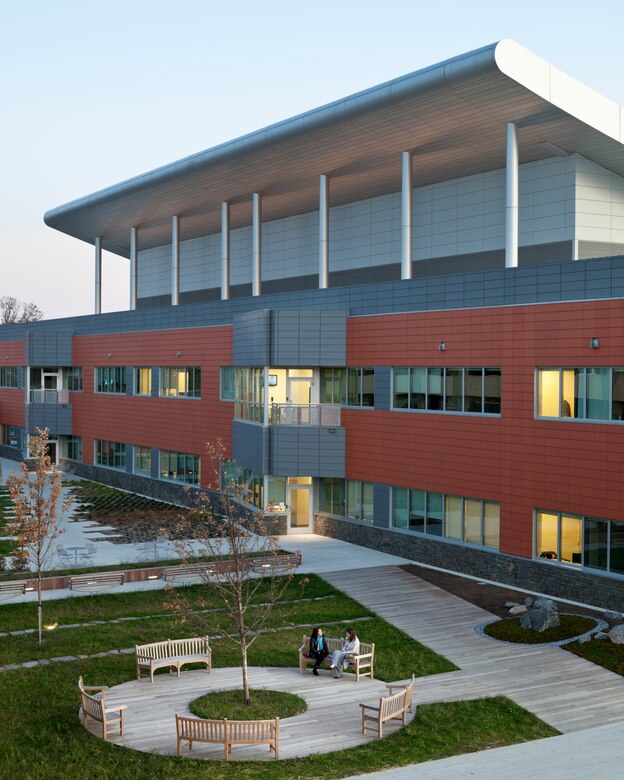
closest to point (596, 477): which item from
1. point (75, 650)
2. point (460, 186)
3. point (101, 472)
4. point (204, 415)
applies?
point (75, 650)

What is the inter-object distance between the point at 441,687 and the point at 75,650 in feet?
26.1

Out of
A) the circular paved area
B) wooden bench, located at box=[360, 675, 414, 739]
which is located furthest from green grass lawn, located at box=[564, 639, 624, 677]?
wooden bench, located at box=[360, 675, 414, 739]

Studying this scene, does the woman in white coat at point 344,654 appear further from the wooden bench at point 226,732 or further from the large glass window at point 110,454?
the large glass window at point 110,454

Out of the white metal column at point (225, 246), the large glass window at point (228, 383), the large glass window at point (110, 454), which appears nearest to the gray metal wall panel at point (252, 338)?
the large glass window at point (228, 383)

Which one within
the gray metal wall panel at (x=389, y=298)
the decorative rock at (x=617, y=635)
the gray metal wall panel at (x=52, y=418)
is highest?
the gray metal wall panel at (x=389, y=298)

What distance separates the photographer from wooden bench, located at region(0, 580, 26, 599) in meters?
24.3

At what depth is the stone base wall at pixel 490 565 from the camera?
23828mm

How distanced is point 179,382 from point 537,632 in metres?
26.9

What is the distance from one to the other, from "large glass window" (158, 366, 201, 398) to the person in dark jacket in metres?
25.7

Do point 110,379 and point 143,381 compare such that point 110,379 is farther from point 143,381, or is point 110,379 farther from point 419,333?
point 419,333

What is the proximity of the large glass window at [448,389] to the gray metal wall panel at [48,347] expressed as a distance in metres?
30.0

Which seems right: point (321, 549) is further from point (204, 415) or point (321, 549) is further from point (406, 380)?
point (204, 415)

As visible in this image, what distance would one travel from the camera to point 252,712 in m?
15.6

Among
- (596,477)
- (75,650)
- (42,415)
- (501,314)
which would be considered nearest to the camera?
Result: (75,650)
